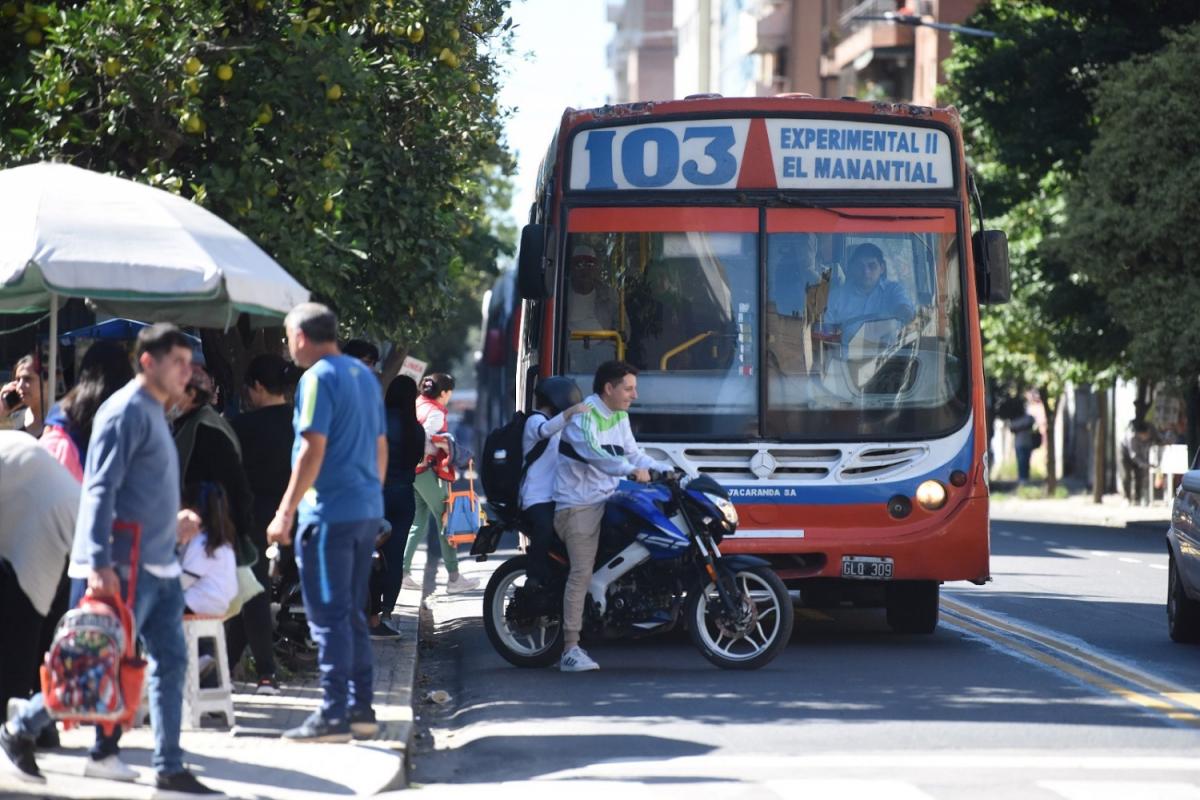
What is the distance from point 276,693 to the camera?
34.8ft

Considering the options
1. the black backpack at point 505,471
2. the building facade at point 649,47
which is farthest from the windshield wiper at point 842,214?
the building facade at point 649,47

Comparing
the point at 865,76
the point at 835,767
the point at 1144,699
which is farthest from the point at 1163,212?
the point at 865,76

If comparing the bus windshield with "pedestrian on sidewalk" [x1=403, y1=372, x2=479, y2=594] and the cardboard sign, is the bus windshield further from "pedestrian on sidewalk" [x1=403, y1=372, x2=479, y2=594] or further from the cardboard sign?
the cardboard sign

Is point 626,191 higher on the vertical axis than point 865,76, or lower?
lower

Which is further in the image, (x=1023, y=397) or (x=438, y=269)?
(x=1023, y=397)

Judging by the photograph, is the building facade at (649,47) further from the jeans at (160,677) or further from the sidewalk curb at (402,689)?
the jeans at (160,677)

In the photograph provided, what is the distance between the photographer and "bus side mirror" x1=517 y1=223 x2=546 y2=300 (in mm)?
12992

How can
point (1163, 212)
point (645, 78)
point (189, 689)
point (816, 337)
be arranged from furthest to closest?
1. point (645, 78)
2. point (1163, 212)
3. point (816, 337)
4. point (189, 689)

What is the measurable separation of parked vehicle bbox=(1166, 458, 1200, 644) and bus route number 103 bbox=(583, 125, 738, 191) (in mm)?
3621

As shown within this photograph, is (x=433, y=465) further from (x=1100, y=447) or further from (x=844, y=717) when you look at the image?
(x=1100, y=447)

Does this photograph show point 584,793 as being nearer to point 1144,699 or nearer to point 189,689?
point 189,689

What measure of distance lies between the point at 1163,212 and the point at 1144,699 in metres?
22.4

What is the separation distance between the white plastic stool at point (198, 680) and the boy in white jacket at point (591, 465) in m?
2.87

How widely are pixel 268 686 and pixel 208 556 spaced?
1669 millimetres
